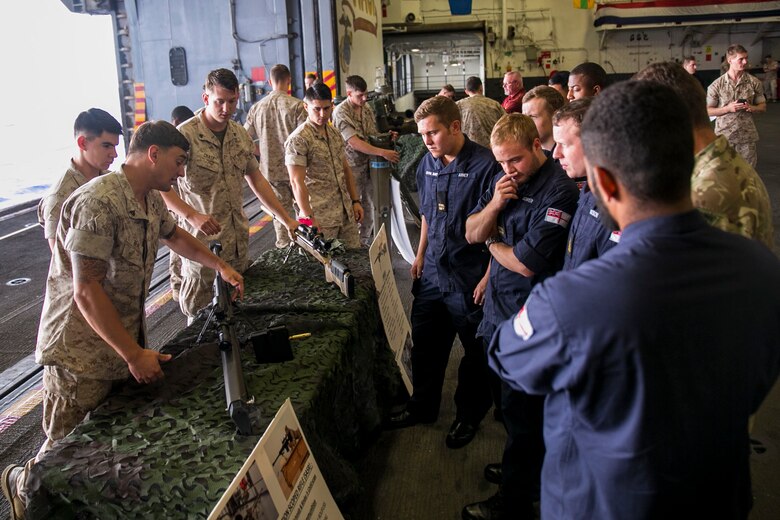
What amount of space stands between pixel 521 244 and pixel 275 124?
3.57 meters

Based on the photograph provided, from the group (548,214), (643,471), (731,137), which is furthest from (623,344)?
(731,137)

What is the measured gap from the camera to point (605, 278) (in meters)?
0.94

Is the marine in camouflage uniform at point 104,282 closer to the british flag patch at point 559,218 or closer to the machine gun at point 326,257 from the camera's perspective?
the machine gun at point 326,257

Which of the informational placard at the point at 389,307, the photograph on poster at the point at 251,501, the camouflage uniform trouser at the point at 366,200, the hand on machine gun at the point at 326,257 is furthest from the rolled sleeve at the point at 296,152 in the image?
the photograph on poster at the point at 251,501

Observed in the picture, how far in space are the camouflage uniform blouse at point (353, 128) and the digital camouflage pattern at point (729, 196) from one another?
3.80 m

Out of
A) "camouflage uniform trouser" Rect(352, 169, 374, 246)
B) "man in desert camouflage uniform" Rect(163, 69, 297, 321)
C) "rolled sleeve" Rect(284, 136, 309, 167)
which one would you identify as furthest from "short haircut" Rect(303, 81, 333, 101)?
"camouflage uniform trouser" Rect(352, 169, 374, 246)

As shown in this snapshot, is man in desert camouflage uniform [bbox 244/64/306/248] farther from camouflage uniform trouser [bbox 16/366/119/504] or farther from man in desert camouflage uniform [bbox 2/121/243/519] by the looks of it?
camouflage uniform trouser [bbox 16/366/119/504]

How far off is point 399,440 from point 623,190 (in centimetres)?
209

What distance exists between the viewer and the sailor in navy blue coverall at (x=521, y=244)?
79.9 inches

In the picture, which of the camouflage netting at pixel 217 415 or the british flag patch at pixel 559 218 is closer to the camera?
the camouflage netting at pixel 217 415

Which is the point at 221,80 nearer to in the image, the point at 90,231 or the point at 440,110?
the point at 440,110

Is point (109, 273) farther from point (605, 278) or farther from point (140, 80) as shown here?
point (140, 80)

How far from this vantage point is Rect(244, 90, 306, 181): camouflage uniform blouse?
5086 mm

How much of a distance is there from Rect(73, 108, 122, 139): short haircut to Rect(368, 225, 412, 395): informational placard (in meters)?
1.33
